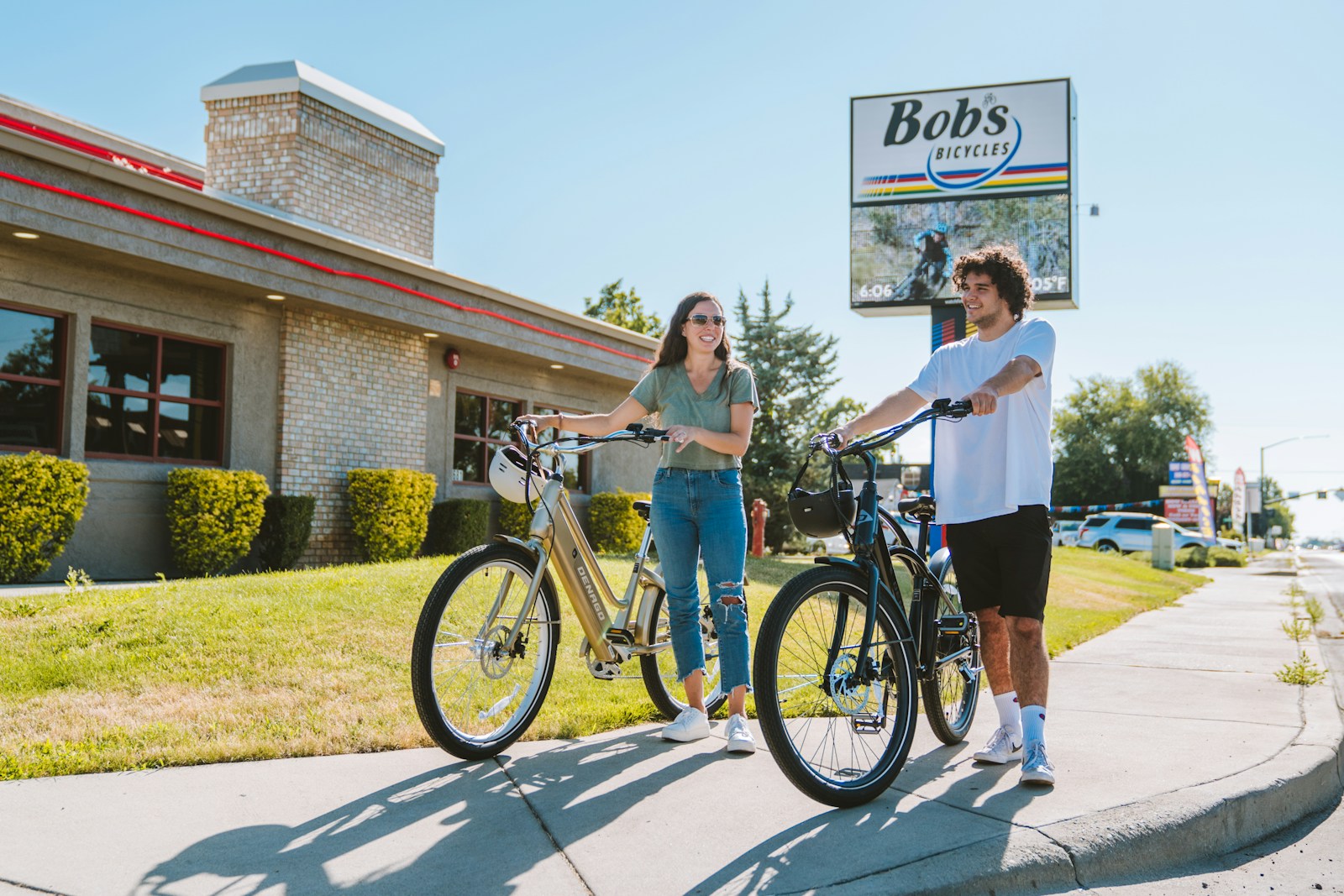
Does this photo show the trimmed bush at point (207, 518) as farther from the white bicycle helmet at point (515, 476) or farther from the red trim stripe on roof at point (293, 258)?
the white bicycle helmet at point (515, 476)

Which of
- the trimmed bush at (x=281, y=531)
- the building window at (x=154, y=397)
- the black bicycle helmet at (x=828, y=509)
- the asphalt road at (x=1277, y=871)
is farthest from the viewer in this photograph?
the trimmed bush at (x=281, y=531)

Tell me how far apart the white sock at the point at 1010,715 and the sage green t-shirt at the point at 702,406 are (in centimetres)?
146

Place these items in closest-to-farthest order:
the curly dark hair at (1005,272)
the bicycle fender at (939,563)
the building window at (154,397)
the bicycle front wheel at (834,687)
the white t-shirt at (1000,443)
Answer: the bicycle front wheel at (834,687), the white t-shirt at (1000,443), the curly dark hair at (1005,272), the bicycle fender at (939,563), the building window at (154,397)

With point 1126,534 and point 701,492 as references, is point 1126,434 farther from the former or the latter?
point 701,492

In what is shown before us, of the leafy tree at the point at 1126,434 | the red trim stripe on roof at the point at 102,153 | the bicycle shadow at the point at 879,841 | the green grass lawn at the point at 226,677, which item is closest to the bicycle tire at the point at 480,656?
the green grass lawn at the point at 226,677

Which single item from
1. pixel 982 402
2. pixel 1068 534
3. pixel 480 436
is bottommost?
pixel 1068 534

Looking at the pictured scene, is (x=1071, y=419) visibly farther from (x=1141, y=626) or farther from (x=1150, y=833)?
(x=1150, y=833)

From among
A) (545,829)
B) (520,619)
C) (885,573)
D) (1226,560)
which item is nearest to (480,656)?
(520,619)

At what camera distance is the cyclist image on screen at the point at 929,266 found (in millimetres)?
18781

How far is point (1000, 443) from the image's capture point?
400cm

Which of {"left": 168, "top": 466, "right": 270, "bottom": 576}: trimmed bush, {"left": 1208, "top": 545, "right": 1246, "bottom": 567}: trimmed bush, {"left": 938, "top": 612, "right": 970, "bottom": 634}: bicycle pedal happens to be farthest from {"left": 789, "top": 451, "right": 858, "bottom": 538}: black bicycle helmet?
{"left": 1208, "top": 545, "right": 1246, "bottom": 567}: trimmed bush

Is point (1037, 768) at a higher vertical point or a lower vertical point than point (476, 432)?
lower

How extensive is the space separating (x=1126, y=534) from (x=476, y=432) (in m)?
30.5

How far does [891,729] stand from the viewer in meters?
3.69
